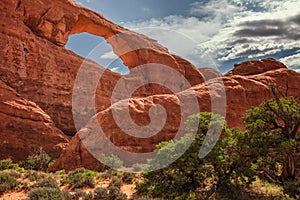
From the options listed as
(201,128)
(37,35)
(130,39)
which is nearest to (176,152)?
(201,128)

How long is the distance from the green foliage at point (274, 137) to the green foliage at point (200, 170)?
0.65 m

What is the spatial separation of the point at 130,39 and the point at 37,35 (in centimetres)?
1495

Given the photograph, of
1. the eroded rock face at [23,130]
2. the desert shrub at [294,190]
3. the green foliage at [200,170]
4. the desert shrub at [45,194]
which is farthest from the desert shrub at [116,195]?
the eroded rock face at [23,130]

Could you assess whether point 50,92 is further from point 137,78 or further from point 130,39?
point 130,39

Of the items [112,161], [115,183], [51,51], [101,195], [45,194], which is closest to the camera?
[45,194]

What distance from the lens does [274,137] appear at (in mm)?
9422

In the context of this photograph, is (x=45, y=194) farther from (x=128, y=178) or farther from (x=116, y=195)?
(x=128, y=178)

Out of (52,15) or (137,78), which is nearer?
(52,15)

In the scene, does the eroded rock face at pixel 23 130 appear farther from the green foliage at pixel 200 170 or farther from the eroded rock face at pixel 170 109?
the green foliage at pixel 200 170

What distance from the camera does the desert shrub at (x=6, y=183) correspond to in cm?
1045

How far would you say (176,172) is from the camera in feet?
32.8

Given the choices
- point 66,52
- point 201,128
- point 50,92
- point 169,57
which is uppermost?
point 169,57

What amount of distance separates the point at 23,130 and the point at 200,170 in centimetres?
1797

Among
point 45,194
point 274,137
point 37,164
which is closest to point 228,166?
point 274,137
